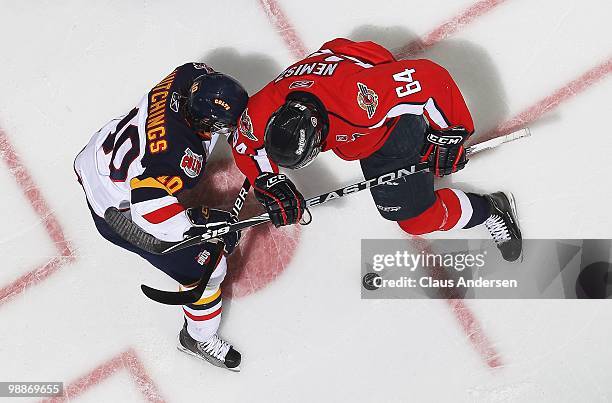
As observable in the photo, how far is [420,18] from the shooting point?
4.28 meters

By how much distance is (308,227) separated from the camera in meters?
4.27

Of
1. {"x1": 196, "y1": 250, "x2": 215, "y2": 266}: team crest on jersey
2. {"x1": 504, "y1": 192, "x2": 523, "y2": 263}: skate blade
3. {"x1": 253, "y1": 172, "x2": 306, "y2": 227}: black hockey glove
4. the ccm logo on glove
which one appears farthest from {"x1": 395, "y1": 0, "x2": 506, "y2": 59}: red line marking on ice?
{"x1": 196, "y1": 250, "x2": 215, "y2": 266}: team crest on jersey

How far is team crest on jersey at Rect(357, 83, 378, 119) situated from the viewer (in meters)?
2.99

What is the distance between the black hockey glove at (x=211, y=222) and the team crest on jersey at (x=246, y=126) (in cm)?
56

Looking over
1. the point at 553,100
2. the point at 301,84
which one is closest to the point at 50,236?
the point at 301,84

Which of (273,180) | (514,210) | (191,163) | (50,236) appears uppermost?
(191,163)

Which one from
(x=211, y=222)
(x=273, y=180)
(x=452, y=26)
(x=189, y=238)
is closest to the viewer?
(x=273, y=180)

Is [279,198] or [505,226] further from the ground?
[279,198]

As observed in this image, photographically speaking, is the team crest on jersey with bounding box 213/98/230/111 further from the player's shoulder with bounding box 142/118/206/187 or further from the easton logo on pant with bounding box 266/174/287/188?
the easton logo on pant with bounding box 266/174/287/188

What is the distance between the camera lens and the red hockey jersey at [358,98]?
3.00 m

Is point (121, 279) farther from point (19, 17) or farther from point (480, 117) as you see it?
point (480, 117)

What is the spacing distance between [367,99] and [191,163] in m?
0.95

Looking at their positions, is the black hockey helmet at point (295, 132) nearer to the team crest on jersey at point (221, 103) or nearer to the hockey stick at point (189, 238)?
the team crest on jersey at point (221, 103)

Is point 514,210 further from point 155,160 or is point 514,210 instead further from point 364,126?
A: point 155,160
